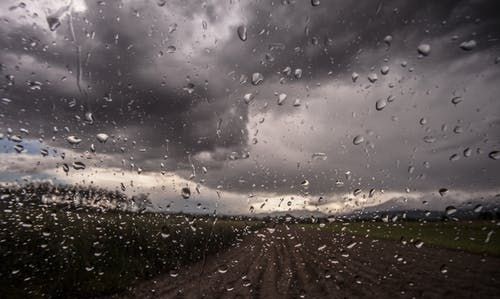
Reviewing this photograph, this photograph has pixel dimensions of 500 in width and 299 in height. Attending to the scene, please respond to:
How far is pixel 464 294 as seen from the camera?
394 inches

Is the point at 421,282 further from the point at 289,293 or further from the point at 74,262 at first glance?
the point at 74,262

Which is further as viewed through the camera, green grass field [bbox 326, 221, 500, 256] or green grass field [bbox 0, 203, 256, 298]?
green grass field [bbox 0, 203, 256, 298]

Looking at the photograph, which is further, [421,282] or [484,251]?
[484,251]

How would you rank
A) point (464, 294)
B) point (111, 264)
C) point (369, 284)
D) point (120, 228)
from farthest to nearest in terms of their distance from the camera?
point (120, 228)
point (111, 264)
point (369, 284)
point (464, 294)

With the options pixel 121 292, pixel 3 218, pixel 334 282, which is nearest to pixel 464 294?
pixel 334 282

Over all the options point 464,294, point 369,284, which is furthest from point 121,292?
point 464,294

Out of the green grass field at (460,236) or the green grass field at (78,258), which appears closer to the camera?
the green grass field at (460,236)

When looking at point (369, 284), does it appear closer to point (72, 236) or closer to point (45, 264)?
point (45, 264)

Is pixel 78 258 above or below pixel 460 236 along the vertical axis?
below

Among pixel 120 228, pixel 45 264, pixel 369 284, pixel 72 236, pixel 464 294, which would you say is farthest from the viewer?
pixel 120 228

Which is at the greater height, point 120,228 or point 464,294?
point 120,228

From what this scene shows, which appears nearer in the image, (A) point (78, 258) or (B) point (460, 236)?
(A) point (78, 258)

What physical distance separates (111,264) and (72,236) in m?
4.10

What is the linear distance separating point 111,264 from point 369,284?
1138cm
